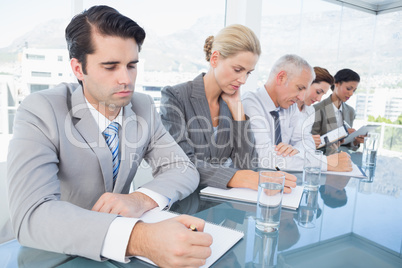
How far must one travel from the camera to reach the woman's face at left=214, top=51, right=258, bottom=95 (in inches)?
76.0

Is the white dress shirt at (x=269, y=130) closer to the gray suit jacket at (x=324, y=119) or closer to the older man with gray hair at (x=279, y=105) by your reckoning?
the older man with gray hair at (x=279, y=105)

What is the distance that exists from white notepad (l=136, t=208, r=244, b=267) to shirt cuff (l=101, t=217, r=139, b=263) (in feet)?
0.17

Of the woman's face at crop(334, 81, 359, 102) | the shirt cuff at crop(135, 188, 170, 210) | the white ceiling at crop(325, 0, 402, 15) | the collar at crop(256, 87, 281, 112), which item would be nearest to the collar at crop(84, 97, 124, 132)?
the shirt cuff at crop(135, 188, 170, 210)

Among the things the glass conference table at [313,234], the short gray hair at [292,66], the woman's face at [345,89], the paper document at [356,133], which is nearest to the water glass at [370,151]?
the glass conference table at [313,234]

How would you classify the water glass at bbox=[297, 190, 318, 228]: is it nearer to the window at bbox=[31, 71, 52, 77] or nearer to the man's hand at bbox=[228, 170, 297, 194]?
the man's hand at bbox=[228, 170, 297, 194]

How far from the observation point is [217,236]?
873mm

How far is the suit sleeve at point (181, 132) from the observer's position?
1407 mm

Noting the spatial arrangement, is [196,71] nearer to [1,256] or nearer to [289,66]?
[289,66]

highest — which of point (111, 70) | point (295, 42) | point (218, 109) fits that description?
point (295, 42)

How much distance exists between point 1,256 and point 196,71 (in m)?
4.11

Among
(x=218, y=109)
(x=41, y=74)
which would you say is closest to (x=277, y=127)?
(x=218, y=109)

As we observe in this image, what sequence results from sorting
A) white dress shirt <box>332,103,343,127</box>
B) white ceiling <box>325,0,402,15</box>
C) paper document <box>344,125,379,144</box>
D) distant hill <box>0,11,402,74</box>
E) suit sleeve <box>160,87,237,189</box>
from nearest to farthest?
suit sleeve <box>160,87,237,189</box> < paper document <box>344,125,379,144</box> < distant hill <box>0,11,402,74</box> < white dress shirt <box>332,103,343,127</box> < white ceiling <box>325,0,402,15</box>

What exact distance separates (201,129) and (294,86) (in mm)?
959

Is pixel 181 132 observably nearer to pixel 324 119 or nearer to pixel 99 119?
pixel 99 119
